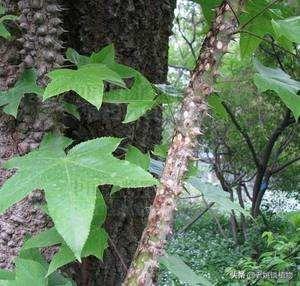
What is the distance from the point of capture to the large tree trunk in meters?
1.32

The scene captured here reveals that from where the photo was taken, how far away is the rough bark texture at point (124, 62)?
1.32m

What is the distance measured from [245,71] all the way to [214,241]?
7.49ft

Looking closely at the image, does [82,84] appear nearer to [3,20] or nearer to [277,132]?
[3,20]

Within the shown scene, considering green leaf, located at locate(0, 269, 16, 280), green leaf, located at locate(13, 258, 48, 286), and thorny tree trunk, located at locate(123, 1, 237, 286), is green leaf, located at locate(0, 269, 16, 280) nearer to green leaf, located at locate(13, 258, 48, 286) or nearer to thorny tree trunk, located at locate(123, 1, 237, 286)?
green leaf, located at locate(13, 258, 48, 286)

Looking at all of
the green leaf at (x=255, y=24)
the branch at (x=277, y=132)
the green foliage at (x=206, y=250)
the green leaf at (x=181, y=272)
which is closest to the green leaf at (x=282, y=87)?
the green leaf at (x=255, y=24)

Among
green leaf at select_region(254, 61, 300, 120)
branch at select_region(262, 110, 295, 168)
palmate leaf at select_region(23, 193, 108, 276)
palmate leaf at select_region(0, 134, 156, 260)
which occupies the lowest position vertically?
A: branch at select_region(262, 110, 295, 168)

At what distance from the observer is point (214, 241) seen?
683 cm

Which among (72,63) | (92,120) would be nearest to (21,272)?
(72,63)

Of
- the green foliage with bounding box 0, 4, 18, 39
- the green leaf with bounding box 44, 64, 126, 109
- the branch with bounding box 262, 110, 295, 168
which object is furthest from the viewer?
the branch with bounding box 262, 110, 295, 168

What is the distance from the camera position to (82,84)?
79 centimetres

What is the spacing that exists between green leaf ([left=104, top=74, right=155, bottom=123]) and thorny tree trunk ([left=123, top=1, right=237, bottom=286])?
0.08 meters

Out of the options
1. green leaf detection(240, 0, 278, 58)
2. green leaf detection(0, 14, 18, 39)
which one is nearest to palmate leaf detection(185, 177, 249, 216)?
green leaf detection(240, 0, 278, 58)

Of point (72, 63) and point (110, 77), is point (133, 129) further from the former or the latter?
point (110, 77)

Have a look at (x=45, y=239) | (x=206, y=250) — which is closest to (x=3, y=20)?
(x=45, y=239)
